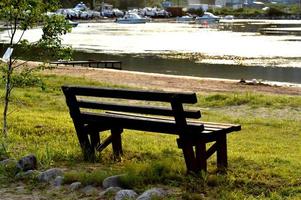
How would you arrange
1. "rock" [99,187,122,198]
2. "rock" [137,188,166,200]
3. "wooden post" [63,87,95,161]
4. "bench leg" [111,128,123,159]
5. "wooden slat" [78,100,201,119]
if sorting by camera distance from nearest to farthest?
"rock" [137,188,166,200] < "rock" [99,187,122,198] < "wooden slat" [78,100,201,119] < "wooden post" [63,87,95,161] < "bench leg" [111,128,123,159]

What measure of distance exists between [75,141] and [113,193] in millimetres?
2874

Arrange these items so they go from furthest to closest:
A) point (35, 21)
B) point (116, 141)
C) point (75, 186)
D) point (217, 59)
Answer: point (217, 59) → point (35, 21) → point (116, 141) → point (75, 186)

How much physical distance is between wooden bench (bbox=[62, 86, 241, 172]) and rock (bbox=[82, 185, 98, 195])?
0.95 meters

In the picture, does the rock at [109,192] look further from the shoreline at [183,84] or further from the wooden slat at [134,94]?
the shoreline at [183,84]

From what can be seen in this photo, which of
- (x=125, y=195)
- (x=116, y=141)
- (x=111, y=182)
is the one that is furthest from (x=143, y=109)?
(x=125, y=195)

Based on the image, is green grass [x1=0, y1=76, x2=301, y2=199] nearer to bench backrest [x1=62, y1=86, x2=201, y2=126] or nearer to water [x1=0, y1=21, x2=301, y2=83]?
bench backrest [x1=62, y1=86, x2=201, y2=126]

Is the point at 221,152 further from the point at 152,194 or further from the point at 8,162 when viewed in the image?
the point at 8,162

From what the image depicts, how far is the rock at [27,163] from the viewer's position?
6562 millimetres

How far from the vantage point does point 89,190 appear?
230 inches

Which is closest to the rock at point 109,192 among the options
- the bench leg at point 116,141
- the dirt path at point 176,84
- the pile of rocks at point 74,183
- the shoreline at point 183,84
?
the pile of rocks at point 74,183

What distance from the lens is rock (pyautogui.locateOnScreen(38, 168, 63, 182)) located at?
20.5 ft

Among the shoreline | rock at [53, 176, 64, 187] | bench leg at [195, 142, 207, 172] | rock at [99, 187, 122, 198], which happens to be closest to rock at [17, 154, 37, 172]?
rock at [53, 176, 64, 187]

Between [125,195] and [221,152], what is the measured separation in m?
1.49

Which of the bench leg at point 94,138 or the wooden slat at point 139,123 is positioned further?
the bench leg at point 94,138
